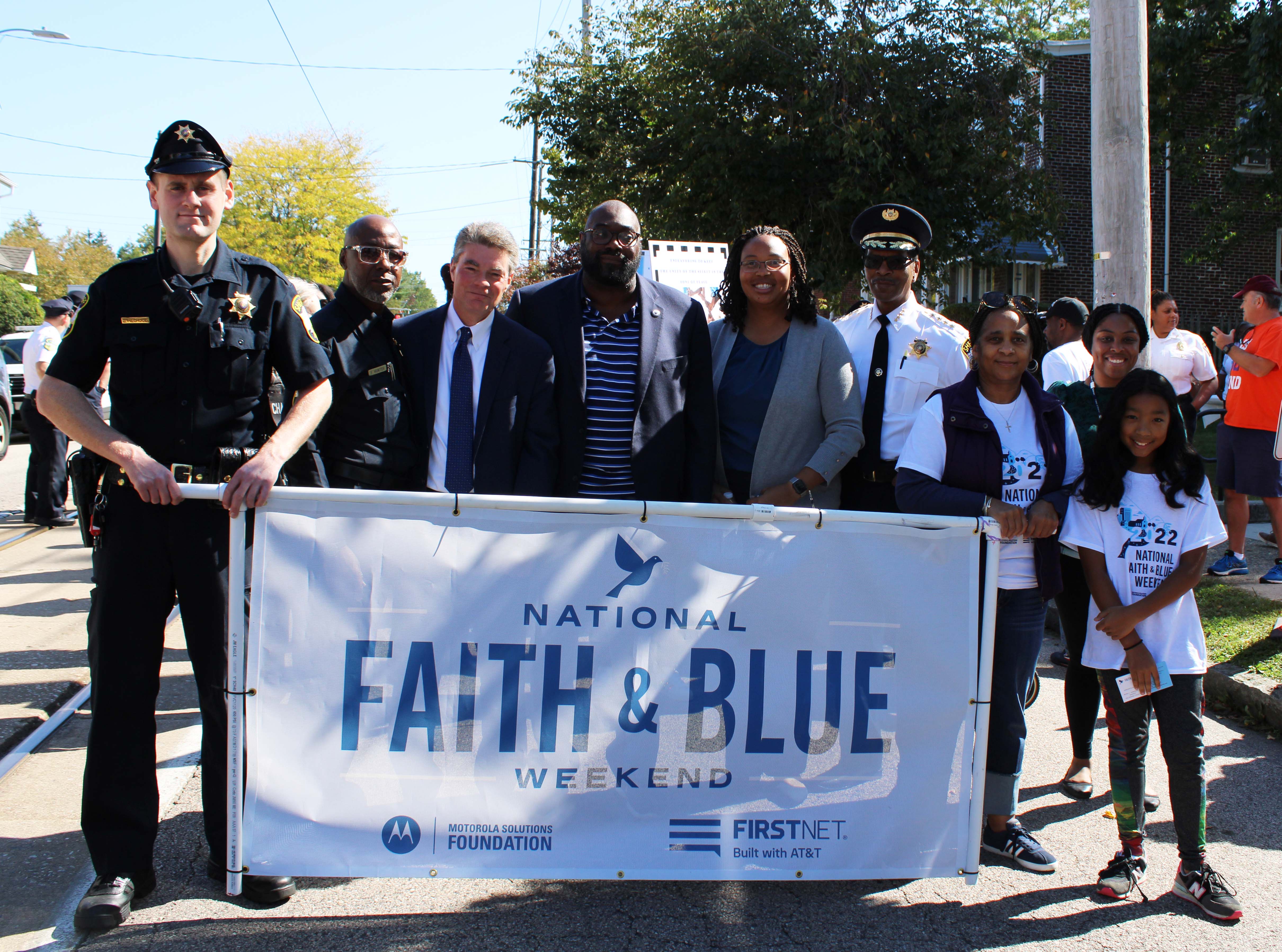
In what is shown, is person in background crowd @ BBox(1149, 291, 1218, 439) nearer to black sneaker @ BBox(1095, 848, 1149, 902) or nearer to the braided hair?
the braided hair

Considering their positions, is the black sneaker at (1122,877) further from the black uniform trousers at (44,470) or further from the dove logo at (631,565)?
the black uniform trousers at (44,470)

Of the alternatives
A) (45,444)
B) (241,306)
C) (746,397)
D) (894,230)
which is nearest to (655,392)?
(746,397)

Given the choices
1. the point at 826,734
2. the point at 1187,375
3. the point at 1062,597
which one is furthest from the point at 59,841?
the point at 1187,375

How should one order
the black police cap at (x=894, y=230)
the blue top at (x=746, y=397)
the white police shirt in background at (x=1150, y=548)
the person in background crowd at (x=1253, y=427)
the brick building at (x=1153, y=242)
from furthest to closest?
1. the brick building at (x=1153, y=242)
2. the person in background crowd at (x=1253, y=427)
3. the black police cap at (x=894, y=230)
4. the blue top at (x=746, y=397)
5. the white police shirt in background at (x=1150, y=548)

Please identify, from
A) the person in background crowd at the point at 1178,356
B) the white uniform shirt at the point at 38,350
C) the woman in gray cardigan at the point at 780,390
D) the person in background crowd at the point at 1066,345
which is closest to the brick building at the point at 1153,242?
the person in background crowd at the point at 1178,356

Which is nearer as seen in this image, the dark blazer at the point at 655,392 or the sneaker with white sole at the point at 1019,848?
the sneaker with white sole at the point at 1019,848

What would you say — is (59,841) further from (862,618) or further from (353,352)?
(862,618)

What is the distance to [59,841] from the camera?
11.6 ft

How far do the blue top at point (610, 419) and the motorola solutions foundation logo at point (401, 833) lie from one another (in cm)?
133

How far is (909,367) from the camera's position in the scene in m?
3.97

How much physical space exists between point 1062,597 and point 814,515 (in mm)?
1422

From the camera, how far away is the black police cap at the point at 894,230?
411cm

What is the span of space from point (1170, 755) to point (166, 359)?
3.45 metres

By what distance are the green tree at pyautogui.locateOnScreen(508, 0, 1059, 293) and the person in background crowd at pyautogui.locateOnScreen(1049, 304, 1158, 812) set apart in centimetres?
1250
